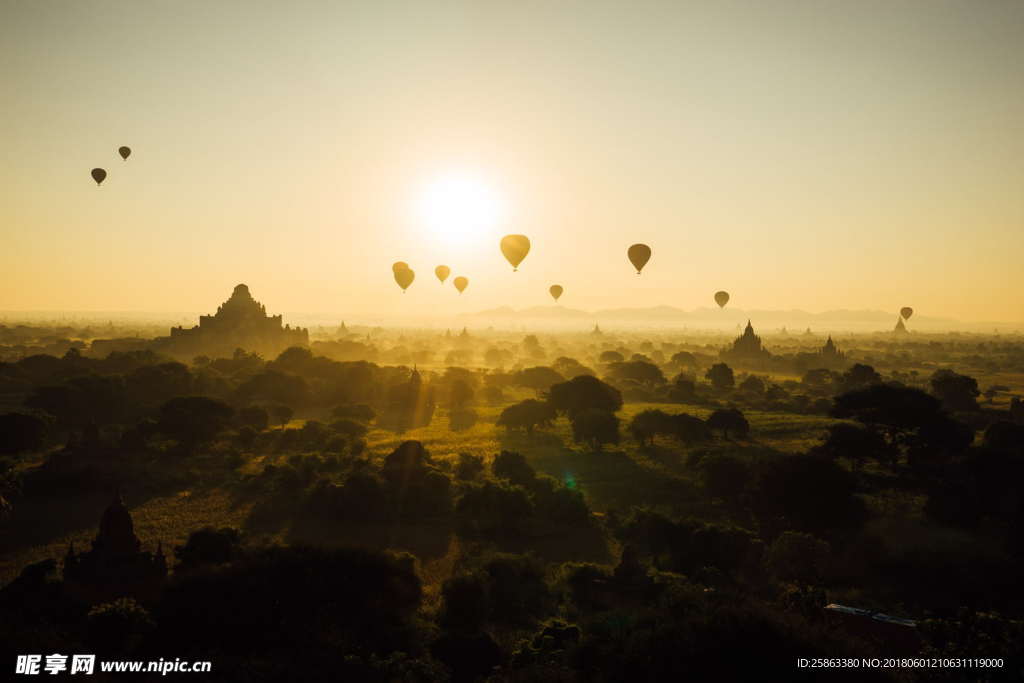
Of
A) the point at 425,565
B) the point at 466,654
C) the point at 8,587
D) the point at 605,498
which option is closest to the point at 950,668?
the point at 466,654

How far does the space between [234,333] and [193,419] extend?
8273 centimetres

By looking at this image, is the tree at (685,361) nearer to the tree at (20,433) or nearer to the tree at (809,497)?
the tree at (809,497)

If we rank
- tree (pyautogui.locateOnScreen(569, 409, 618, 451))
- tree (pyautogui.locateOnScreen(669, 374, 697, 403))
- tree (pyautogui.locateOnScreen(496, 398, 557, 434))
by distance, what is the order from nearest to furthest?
tree (pyautogui.locateOnScreen(569, 409, 618, 451)), tree (pyautogui.locateOnScreen(496, 398, 557, 434)), tree (pyautogui.locateOnScreen(669, 374, 697, 403))

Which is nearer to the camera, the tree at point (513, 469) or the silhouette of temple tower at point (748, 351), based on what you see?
the tree at point (513, 469)

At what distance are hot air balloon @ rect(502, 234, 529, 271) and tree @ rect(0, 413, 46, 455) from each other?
5165cm

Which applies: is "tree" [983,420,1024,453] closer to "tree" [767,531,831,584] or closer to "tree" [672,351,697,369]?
"tree" [767,531,831,584]

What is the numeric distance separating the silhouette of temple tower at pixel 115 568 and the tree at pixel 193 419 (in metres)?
29.3

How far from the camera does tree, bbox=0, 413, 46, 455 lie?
48.8 m

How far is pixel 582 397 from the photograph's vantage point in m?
66.4

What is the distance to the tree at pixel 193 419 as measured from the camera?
54750 mm

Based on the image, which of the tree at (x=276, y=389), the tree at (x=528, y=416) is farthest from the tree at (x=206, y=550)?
the tree at (x=276, y=389)

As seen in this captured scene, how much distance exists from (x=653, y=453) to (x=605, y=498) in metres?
14.3

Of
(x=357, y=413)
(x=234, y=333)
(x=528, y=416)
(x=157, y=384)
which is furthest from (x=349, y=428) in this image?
(x=234, y=333)

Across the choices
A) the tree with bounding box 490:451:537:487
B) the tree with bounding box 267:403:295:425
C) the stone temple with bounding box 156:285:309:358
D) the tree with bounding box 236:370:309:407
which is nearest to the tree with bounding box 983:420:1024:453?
the tree with bounding box 490:451:537:487
